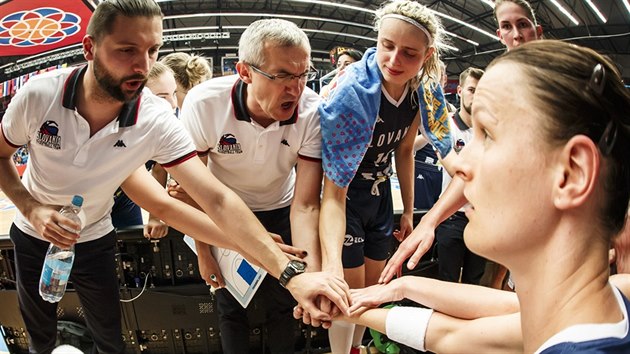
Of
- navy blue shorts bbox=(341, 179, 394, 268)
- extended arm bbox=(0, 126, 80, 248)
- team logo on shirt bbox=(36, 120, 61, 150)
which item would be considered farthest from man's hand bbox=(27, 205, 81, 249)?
navy blue shorts bbox=(341, 179, 394, 268)

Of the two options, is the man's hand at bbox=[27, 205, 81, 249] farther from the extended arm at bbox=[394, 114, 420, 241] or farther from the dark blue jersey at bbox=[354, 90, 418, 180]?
the extended arm at bbox=[394, 114, 420, 241]

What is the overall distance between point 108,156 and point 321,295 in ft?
3.19

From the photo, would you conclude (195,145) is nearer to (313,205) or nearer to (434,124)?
(313,205)

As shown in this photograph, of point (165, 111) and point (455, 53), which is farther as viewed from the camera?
point (455, 53)

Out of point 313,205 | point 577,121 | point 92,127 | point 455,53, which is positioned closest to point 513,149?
point 577,121

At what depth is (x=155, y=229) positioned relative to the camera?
6.98 ft

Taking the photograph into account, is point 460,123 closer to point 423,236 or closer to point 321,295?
point 423,236

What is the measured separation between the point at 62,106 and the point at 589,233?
1.69 m

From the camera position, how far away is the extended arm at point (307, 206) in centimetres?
169

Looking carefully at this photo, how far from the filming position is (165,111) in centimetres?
176

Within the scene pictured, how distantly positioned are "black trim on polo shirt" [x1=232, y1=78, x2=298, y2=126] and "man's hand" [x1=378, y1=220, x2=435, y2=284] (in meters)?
0.63

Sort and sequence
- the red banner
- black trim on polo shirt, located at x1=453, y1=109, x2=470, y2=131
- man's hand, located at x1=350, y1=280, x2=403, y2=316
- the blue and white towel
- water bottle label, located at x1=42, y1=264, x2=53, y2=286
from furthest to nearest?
the red banner, black trim on polo shirt, located at x1=453, y1=109, x2=470, y2=131, water bottle label, located at x1=42, y1=264, x2=53, y2=286, the blue and white towel, man's hand, located at x1=350, y1=280, x2=403, y2=316

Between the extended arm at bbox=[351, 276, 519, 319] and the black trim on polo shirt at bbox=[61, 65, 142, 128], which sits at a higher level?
the black trim on polo shirt at bbox=[61, 65, 142, 128]

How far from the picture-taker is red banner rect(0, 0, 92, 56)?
393 cm
